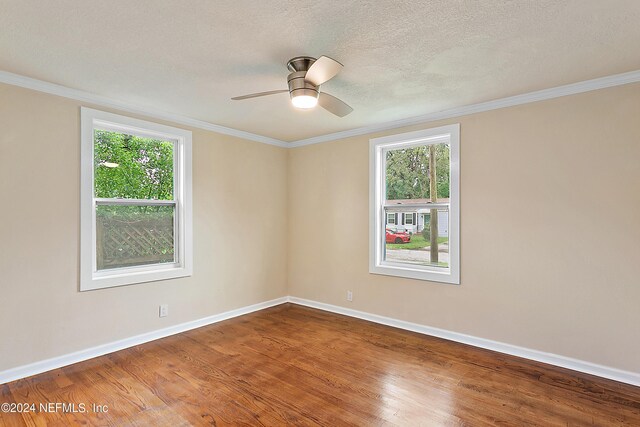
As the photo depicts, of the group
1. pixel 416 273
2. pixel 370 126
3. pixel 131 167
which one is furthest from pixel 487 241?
pixel 131 167

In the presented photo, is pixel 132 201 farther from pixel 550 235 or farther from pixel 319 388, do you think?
pixel 550 235

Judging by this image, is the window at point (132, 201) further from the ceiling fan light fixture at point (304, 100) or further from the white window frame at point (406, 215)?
the white window frame at point (406, 215)

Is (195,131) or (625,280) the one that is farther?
(195,131)

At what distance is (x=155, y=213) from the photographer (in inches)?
147

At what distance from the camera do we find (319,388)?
8.53 feet

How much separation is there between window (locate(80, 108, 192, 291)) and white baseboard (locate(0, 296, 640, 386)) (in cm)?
60

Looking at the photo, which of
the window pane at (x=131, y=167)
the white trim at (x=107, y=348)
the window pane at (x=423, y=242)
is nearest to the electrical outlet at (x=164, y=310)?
the white trim at (x=107, y=348)

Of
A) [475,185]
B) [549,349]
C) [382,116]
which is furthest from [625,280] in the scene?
[382,116]

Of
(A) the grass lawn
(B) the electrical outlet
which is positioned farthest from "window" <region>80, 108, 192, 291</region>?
(A) the grass lawn

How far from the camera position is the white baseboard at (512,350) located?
2711 millimetres

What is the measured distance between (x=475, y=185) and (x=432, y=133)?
0.75m

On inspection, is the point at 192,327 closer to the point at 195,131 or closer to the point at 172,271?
the point at 172,271

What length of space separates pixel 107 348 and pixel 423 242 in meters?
3.46

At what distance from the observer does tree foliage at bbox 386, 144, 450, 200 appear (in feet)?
12.3
